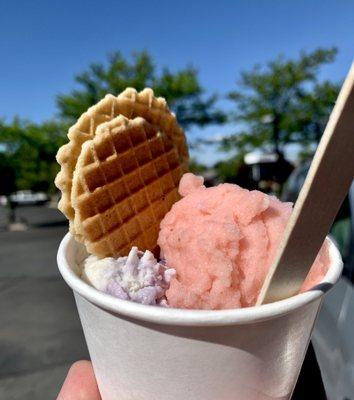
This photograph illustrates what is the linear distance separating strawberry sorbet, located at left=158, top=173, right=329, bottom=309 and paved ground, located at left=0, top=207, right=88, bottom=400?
12.4 ft

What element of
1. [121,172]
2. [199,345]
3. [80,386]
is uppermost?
[121,172]

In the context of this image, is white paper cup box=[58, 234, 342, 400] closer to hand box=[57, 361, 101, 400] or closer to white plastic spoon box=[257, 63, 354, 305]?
white plastic spoon box=[257, 63, 354, 305]

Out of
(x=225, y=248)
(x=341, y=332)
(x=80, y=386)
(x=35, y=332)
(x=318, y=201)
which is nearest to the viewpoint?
(x=318, y=201)

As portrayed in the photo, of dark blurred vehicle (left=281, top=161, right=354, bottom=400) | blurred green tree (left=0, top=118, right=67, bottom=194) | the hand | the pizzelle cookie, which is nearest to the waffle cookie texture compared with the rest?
the pizzelle cookie

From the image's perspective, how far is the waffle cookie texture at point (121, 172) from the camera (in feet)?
3.63

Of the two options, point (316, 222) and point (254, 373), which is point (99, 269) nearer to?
point (254, 373)

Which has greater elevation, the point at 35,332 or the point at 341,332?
the point at 341,332

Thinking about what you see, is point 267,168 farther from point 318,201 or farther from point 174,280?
point 318,201

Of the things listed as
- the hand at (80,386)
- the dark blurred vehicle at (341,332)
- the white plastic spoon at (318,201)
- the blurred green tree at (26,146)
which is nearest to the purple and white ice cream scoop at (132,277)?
the white plastic spoon at (318,201)

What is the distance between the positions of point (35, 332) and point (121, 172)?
16.8 feet

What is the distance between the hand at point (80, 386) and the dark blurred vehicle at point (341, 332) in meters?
1.64

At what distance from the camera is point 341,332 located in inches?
104

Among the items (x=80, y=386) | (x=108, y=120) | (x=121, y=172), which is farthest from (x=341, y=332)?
(x=108, y=120)

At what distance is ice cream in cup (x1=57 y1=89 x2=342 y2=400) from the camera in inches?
33.4
